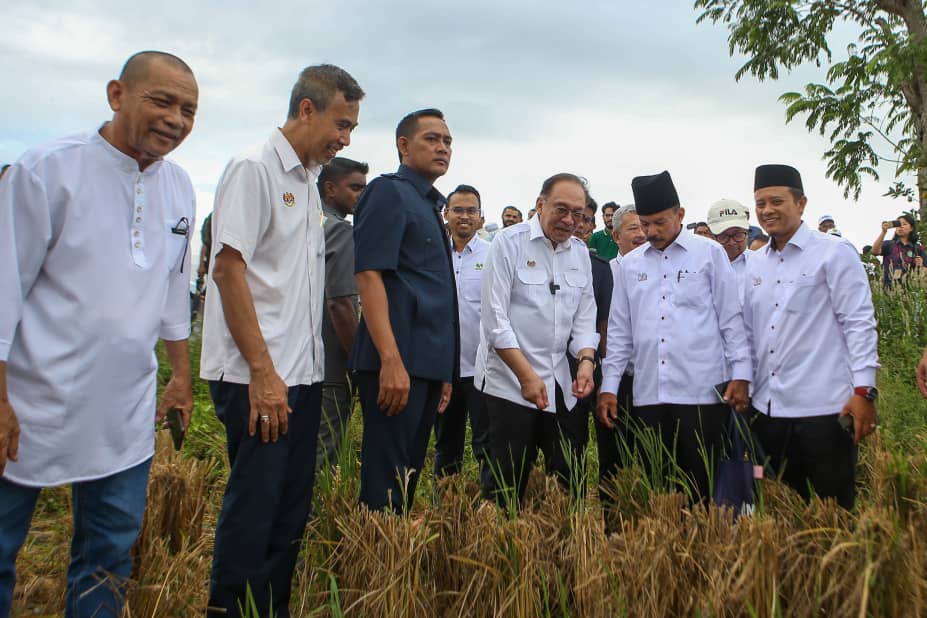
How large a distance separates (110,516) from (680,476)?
2.70 metres

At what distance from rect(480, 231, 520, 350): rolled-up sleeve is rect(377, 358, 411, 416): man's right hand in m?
0.96

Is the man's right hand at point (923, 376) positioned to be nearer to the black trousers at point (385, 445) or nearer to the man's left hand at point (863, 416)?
the man's left hand at point (863, 416)

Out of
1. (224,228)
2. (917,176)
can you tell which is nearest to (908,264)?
(917,176)

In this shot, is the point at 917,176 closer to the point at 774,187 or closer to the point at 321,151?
the point at 774,187

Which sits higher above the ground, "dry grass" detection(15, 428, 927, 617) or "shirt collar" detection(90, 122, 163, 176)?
"shirt collar" detection(90, 122, 163, 176)

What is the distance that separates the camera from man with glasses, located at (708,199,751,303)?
5844 mm

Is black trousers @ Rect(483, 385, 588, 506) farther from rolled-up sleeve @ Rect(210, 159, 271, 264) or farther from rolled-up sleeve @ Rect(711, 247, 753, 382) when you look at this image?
rolled-up sleeve @ Rect(210, 159, 271, 264)

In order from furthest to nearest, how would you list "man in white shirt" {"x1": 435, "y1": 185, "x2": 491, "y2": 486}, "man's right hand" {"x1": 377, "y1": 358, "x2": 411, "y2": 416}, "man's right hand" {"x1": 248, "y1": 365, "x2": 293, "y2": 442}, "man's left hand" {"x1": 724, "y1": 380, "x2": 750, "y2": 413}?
"man in white shirt" {"x1": 435, "y1": 185, "x2": 491, "y2": 486}, "man's left hand" {"x1": 724, "y1": 380, "x2": 750, "y2": 413}, "man's right hand" {"x1": 377, "y1": 358, "x2": 411, "y2": 416}, "man's right hand" {"x1": 248, "y1": 365, "x2": 293, "y2": 442}

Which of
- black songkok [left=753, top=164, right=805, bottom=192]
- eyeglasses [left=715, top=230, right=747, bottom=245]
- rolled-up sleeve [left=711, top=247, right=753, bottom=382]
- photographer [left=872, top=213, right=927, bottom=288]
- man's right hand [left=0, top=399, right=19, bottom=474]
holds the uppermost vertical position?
photographer [left=872, top=213, right=927, bottom=288]

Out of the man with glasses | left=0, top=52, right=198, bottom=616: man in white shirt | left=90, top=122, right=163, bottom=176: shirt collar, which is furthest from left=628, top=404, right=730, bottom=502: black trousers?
left=90, top=122, right=163, bottom=176: shirt collar

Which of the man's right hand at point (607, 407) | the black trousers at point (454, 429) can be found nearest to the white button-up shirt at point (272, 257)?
the man's right hand at point (607, 407)

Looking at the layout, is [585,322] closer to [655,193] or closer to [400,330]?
[655,193]

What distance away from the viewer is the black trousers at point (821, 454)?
11.6 ft

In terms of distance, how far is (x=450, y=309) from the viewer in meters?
3.23
